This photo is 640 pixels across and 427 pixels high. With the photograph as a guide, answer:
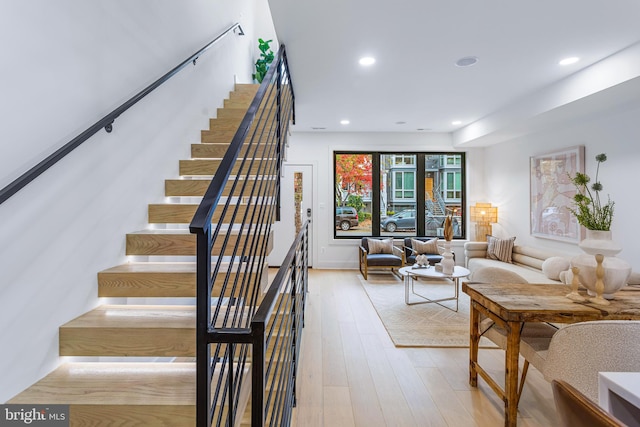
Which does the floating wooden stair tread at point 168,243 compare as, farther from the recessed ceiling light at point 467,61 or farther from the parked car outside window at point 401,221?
the parked car outside window at point 401,221

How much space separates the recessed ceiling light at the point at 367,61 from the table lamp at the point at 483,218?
13.2ft

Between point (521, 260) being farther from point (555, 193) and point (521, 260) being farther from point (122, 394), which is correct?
point (122, 394)

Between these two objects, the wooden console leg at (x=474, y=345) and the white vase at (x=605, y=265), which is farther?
the wooden console leg at (x=474, y=345)

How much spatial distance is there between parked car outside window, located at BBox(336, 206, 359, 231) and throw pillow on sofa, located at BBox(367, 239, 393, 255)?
755 millimetres

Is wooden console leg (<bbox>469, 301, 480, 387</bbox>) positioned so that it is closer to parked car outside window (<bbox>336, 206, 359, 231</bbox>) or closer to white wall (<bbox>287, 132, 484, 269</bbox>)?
white wall (<bbox>287, 132, 484, 269</bbox>)

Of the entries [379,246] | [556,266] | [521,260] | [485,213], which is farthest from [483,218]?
[556,266]

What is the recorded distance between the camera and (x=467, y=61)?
9.82ft

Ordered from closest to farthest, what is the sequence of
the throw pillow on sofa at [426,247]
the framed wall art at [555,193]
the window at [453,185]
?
the framed wall art at [555,193] → the throw pillow on sofa at [426,247] → the window at [453,185]

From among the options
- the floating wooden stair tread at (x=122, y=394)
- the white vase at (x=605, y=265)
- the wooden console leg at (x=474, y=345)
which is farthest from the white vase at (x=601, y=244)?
the floating wooden stair tread at (x=122, y=394)

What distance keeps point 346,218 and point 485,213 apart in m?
2.66

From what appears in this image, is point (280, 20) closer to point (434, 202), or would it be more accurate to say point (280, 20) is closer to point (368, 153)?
point (368, 153)

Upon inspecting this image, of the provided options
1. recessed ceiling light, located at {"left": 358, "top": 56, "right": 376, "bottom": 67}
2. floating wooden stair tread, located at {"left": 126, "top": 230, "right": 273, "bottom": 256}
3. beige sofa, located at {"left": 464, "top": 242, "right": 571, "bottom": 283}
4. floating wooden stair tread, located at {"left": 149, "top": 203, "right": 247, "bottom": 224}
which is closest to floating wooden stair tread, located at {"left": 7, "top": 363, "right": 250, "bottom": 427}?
floating wooden stair tread, located at {"left": 126, "top": 230, "right": 273, "bottom": 256}

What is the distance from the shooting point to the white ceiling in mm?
2176

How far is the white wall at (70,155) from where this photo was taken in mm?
1223
